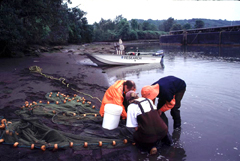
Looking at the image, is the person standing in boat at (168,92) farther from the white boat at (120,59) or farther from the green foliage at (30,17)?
the white boat at (120,59)

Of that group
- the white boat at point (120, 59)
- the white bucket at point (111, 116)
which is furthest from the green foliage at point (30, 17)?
the white bucket at point (111, 116)

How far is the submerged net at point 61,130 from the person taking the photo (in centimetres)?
399

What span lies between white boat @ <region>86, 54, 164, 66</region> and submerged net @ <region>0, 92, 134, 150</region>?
474 inches

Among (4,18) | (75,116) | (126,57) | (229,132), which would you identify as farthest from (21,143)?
(126,57)

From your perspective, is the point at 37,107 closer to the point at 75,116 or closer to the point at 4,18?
the point at 75,116

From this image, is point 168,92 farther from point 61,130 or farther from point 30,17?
point 30,17

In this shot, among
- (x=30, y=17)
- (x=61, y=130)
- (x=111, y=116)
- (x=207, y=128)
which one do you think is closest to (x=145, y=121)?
(x=111, y=116)

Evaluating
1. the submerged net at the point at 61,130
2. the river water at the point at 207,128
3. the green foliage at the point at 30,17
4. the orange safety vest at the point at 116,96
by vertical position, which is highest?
the green foliage at the point at 30,17

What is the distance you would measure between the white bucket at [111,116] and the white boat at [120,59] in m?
13.3

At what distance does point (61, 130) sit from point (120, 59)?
46.2 feet

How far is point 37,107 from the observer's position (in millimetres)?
5637

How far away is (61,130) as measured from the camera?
4.74m

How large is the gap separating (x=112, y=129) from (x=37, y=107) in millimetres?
2252

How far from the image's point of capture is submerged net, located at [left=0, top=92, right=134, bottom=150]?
3986 mm
